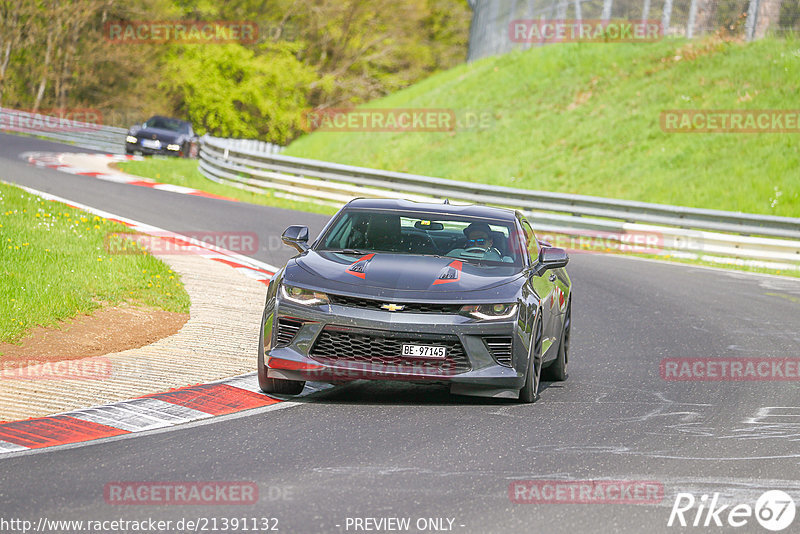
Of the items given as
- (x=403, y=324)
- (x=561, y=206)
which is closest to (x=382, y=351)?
(x=403, y=324)

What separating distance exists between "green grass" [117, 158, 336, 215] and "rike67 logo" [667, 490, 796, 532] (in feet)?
63.2

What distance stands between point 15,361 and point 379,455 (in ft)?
12.0

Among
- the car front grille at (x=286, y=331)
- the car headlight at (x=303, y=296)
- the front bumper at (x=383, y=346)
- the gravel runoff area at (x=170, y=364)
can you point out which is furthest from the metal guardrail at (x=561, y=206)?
the car front grille at (x=286, y=331)

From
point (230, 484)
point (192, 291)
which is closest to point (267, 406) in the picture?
point (230, 484)

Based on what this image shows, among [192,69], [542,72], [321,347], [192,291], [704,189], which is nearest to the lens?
[321,347]

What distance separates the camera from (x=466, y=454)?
22.5 ft

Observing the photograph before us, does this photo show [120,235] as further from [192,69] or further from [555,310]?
[192,69]

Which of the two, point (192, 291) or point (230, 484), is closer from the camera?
point (230, 484)

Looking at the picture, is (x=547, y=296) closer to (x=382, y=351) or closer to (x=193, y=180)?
(x=382, y=351)

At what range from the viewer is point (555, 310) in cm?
962

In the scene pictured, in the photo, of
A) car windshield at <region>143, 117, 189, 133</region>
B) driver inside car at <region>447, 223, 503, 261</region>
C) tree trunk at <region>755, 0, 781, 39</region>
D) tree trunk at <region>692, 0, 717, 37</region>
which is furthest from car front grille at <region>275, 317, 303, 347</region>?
car windshield at <region>143, 117, 189, 133</region>

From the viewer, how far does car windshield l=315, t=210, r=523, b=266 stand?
9125 millimetres

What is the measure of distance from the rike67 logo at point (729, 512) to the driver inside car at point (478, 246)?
11.1ft

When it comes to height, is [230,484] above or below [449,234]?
below
